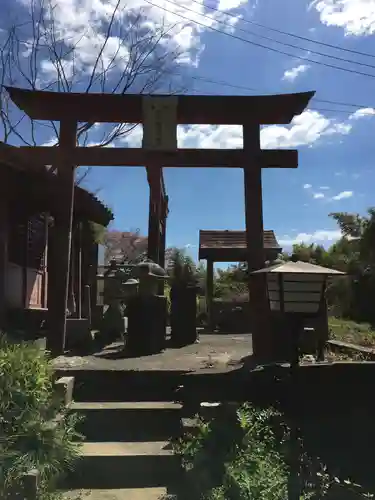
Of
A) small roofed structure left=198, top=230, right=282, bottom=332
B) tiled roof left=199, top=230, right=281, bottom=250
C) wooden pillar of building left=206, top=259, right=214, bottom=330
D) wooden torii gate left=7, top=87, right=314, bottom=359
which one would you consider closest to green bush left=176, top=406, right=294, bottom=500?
wooden torii gate left=7, top=87, right=314, bottom=359

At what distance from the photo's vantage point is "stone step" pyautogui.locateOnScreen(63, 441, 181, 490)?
4637 millimetres

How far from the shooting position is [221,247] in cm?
1783

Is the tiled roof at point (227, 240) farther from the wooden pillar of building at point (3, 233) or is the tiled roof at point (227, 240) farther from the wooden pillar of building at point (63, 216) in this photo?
the wooden pillar of building at point (63, 216)

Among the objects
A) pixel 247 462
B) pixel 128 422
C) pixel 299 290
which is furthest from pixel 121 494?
pixel 299 290

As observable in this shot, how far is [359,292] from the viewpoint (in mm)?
21625

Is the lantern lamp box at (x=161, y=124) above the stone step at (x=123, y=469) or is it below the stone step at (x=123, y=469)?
above

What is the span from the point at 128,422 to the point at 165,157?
4214 millimetres

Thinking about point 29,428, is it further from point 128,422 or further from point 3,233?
point 3,233

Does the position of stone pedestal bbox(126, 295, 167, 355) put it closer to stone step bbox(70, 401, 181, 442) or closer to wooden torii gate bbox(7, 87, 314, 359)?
wooden torii gate bbox(7, 87, 314, 359)

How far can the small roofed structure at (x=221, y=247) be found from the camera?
1773 cm

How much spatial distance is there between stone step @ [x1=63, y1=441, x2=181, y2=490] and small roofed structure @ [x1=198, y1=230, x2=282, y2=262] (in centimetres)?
1283

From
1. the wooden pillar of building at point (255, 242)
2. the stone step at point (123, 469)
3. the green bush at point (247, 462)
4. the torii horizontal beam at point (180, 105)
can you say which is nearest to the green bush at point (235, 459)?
the green bush at point (247, 462)

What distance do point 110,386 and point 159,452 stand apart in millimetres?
1351

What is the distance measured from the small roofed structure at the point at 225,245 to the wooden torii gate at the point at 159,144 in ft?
31.2
